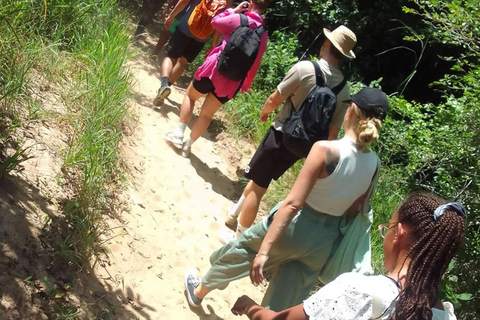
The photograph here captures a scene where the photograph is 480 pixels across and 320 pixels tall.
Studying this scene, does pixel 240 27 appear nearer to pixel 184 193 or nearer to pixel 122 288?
pixel 184 193

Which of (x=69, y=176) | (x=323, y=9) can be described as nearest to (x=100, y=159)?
(x=69, y=176)

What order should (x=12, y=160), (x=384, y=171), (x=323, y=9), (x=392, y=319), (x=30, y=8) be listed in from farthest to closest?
(x=323, y=9)
(x=384, y=171)
(x=30, y=8)
(x=12, y=160)
(x=392, y=319)

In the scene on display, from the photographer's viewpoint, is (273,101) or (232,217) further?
(232,217)

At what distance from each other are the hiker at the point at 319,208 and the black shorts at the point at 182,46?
336 centimetres

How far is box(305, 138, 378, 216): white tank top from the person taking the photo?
10.1 feet

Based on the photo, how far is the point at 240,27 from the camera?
5059mm

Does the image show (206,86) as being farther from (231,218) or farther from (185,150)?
(231,218)

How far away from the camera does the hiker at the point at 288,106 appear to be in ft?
13.8

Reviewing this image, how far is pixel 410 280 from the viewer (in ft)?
7.02

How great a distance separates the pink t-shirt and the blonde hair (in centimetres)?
218

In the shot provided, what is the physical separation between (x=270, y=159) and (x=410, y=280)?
2.51 metres

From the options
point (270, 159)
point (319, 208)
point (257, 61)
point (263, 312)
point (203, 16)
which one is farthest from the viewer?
point (203, 16)

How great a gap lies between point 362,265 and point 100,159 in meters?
2.16

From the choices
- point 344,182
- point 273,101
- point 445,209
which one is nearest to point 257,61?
point 273,101
